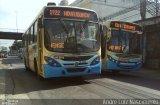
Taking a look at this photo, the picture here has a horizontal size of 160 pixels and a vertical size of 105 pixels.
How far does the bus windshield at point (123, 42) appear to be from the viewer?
1630cm

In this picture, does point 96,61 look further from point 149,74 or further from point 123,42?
point 149,74

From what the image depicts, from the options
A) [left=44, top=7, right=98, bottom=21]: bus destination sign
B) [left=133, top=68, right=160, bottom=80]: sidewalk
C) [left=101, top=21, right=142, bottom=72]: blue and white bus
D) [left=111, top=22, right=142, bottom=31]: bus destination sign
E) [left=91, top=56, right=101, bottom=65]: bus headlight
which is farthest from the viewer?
[left=133, top=68, right=160, bottom=80]: sidewalk

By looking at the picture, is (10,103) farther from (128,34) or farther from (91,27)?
(128,34)

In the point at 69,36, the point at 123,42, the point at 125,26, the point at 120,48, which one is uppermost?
the point at 125,26

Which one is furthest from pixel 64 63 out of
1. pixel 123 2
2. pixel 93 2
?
pixel 123 2

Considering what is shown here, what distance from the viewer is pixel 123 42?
1642 centimetres

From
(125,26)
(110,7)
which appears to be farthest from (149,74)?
(110,7)

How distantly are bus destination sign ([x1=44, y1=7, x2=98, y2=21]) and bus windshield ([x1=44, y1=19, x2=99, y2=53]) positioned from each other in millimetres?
217

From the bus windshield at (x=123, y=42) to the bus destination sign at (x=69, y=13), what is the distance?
334 centimetres

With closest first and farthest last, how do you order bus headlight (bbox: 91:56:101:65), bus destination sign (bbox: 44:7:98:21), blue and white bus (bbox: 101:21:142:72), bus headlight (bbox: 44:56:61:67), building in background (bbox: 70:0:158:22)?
1. bus headlight (bbox: 44:56:61:67)
2. bus destination sign (bbox: 44:7:98:21)
3. bus headlight (bbox: 91:56:101:65)
4. blue and white bus (bbox: 101:21:142:72)
5. building in background (bbox: 70:0:158:22)

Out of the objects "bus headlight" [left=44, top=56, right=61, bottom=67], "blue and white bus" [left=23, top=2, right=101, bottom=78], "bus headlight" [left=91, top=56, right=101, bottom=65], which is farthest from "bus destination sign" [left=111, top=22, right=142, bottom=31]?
"bus headlight" [left=44, top=56, right=61, bottom=67]

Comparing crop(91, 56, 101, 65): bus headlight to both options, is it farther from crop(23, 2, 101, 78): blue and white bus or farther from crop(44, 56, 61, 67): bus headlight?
crop(44, 56, 61, 67): bus headlight

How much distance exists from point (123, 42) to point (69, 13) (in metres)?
4.76

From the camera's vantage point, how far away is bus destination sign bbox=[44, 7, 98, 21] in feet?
40.8
